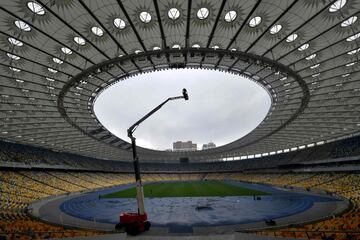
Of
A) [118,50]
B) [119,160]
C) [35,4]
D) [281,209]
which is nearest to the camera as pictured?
[35,4]

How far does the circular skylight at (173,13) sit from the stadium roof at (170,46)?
0.07 m

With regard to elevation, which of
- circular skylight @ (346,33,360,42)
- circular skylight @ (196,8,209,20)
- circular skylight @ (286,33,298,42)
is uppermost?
circular skylight @ (196,8,209,20)

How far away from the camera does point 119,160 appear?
10838cm

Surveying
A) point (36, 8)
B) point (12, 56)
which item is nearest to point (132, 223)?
point (36, 8)

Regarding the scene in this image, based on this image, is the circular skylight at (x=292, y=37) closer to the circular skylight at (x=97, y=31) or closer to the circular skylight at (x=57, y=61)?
the circular skylight at (x=97, y=31)

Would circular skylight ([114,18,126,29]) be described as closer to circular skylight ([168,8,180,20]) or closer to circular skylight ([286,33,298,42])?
circular skylight ([168,8,180,20])

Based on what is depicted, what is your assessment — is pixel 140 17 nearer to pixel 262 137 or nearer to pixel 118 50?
pixel 118 50

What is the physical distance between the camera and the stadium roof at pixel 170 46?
17.5 m

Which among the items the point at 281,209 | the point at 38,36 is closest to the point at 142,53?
the point at 38,36

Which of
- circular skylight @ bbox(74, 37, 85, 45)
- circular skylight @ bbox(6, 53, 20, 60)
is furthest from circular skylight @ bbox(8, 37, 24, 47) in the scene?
circular skylight @ bbox(74, 37, 85, 45)

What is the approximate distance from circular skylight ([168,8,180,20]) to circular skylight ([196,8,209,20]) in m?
1.40

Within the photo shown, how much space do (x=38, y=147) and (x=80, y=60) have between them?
5026 centimetres

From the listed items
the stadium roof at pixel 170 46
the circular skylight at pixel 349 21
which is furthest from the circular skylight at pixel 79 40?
the circular skylight at pixel 349 21

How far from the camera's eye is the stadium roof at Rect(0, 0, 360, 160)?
1753cm
